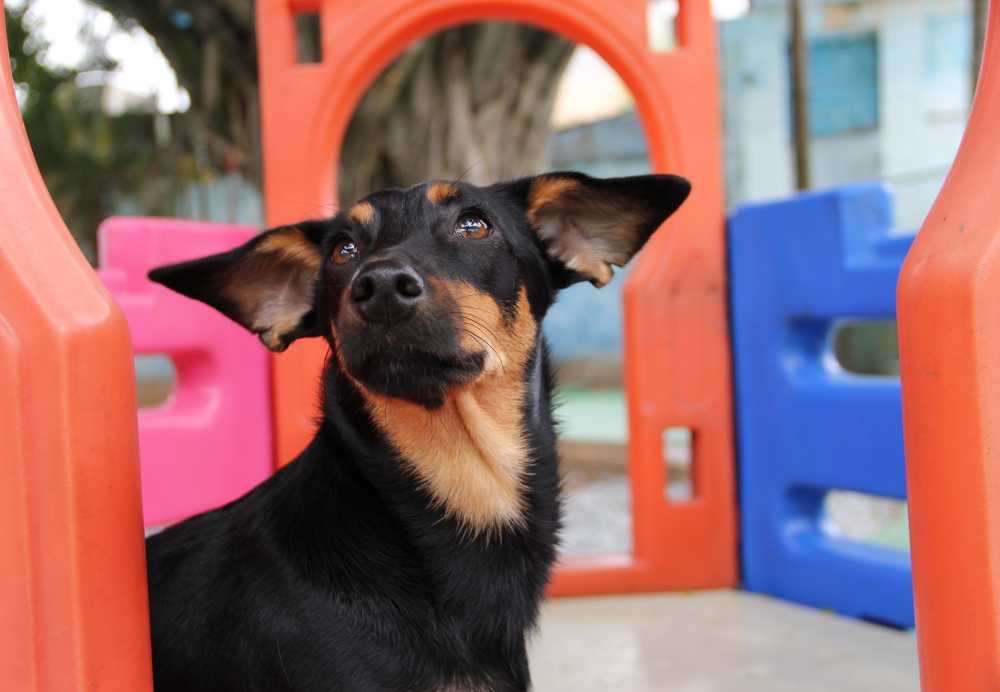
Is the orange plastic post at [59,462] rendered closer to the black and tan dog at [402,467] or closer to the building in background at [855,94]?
the black and tan dog at [402,467]

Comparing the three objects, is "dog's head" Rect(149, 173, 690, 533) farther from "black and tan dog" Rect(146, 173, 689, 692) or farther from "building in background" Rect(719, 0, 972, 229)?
"building in background" Rect(719, 0, 972, 229)

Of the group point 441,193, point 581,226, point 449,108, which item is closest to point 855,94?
point 449,108

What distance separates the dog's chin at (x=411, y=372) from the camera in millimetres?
1670

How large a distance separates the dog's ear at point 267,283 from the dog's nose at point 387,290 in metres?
0.49

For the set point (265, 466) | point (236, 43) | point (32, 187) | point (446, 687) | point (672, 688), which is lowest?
point (672, 688)

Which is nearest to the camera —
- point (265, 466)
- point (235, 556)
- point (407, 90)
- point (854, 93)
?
point (235, 556)

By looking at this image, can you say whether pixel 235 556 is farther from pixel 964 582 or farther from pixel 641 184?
pixel 964 582

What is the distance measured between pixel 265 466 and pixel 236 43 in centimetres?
449

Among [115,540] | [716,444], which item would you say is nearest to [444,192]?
[115,540]

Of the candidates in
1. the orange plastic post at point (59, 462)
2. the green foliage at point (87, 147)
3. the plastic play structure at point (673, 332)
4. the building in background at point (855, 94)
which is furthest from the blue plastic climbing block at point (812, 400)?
the building in background at point (855, 94)

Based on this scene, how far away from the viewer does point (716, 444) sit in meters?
3.30

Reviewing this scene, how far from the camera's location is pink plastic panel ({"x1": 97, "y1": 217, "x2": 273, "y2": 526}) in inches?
114

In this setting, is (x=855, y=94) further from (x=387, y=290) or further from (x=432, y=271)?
(x=387, y=290)

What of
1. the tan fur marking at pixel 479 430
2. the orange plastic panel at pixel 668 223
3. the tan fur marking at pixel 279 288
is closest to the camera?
the tan fur marking at pixel 479 430
